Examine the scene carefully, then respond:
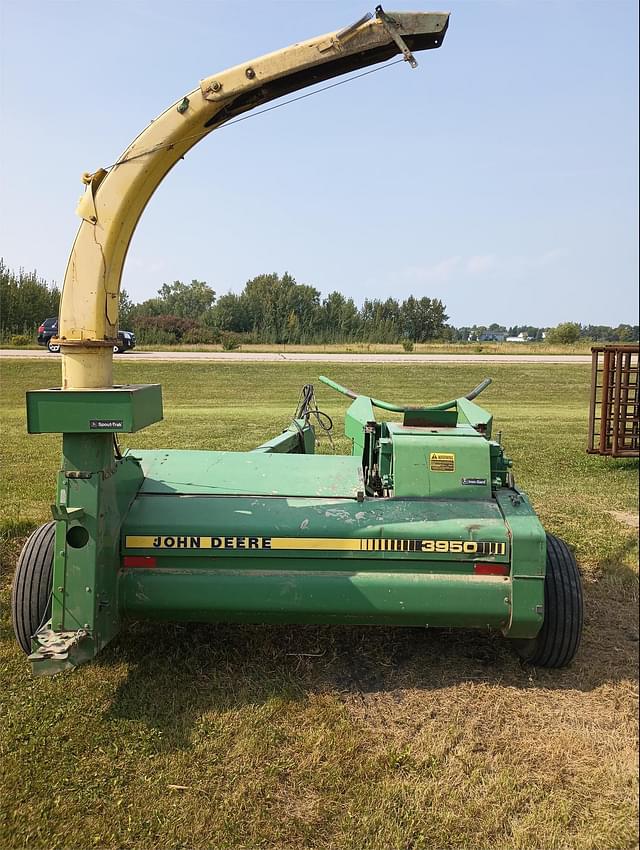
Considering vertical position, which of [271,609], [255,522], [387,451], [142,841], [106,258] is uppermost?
[106,258]

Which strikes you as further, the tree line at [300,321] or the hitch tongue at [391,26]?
the tree line at [300,321]

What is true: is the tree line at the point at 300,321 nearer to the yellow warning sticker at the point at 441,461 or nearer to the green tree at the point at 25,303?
the green tree at the point at 25,303

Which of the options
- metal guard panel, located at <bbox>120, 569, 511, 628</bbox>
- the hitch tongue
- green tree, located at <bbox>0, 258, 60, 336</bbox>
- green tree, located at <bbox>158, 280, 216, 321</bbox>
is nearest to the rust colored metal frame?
metal guard panel, located at <bbox>120, 569, 511, 628</bbox>

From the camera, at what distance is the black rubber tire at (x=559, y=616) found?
3.58 meters

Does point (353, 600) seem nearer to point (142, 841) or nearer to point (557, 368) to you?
point (142, 841)

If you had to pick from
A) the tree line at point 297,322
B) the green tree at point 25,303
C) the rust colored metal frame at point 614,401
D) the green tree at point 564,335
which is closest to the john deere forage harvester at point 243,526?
the rust colored metal frame at point 614,401

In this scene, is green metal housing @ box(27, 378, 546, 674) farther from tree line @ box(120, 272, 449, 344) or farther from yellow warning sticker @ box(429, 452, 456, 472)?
tree line @ box(120, 272, 449, 344)

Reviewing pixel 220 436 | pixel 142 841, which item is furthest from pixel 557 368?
pixel 142 841

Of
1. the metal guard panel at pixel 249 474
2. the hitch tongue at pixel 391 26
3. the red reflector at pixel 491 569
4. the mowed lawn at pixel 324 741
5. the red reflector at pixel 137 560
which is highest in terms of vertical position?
the hitch tongue at pixel 391 26

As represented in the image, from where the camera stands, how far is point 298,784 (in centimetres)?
280

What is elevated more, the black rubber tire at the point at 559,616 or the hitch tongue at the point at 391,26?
the hitch tongue at the point at 391,26

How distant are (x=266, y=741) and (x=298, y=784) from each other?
0.92ft

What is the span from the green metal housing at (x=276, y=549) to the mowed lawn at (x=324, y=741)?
1.11 ft

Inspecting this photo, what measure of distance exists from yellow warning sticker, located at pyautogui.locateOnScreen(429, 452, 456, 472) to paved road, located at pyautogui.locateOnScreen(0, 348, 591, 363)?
2029cm
